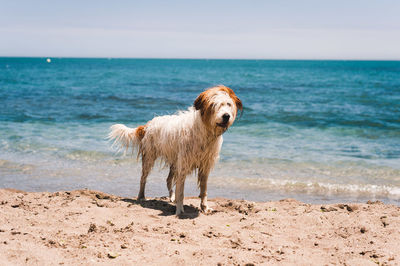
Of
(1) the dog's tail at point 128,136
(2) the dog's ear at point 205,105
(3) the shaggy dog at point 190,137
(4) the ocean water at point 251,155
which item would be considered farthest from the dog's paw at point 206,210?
(1) the dog's tail at point 128,136

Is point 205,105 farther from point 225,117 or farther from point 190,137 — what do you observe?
point 190,137

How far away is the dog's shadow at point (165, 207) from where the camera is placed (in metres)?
5.80

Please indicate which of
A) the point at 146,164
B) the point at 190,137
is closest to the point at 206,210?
the point at 190,137

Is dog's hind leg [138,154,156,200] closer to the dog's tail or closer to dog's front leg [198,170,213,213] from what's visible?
the dog's tail

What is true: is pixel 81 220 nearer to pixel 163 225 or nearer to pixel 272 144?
pixel 163 225

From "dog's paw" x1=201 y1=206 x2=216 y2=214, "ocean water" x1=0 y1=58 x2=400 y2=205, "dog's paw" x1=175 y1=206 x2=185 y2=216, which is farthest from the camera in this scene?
"ocean water" x1=0 y1=58 x2=400 y2=205

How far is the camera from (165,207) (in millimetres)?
6227

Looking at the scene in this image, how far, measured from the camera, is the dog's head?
202 inches

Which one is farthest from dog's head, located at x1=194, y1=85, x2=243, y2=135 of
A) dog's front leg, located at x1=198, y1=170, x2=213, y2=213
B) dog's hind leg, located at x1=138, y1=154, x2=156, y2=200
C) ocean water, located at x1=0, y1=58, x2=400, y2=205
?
ocean water, located at x1=0, y1=58, x2=400, y2=205

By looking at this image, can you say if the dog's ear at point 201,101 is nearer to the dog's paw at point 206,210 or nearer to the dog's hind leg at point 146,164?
the dog's hind leg at point 146,164

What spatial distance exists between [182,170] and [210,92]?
4.41 feet

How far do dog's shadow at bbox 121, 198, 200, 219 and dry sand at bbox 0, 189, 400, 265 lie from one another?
0.02 m

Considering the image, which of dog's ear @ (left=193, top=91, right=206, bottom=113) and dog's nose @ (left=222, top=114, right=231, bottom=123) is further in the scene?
dog's ear @ (left=193, top=91, right=206, bottom=113)

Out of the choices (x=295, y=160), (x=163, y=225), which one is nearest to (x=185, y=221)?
(x=163, y=225)
